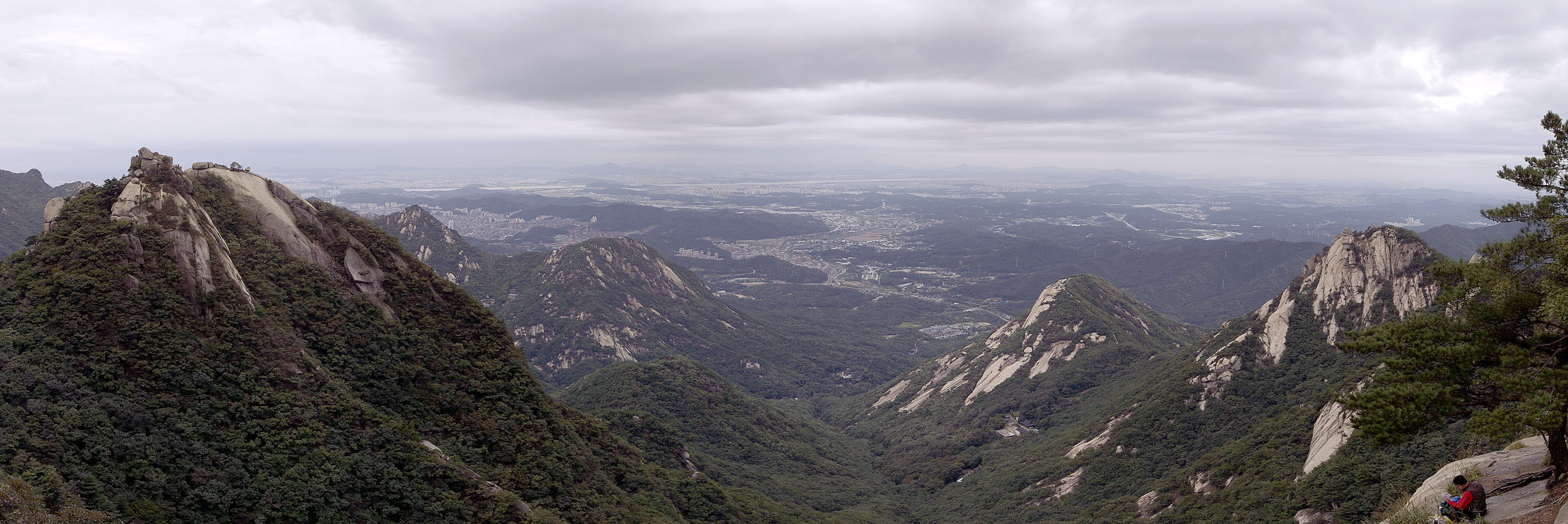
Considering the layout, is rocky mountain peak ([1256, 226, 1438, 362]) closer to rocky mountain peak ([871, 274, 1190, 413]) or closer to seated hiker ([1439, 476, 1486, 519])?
rocky mountain peak ([871, 274, 1190, 413])

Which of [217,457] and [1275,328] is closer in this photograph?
[217,457]

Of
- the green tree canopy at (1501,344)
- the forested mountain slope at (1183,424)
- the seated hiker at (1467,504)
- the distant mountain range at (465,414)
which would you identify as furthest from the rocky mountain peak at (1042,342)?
the seated hiker at (1467,504)

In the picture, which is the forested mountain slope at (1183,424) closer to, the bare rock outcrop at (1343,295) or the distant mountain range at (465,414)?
the bare rock outcrop at (1343,295)

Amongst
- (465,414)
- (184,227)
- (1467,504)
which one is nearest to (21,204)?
(184,227)

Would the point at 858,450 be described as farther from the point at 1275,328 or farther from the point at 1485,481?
the point at 1485,481

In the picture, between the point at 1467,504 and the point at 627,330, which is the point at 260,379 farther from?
the point at 627,330

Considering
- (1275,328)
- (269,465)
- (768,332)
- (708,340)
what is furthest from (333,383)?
(768,332)

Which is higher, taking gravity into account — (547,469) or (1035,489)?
(547,469)
